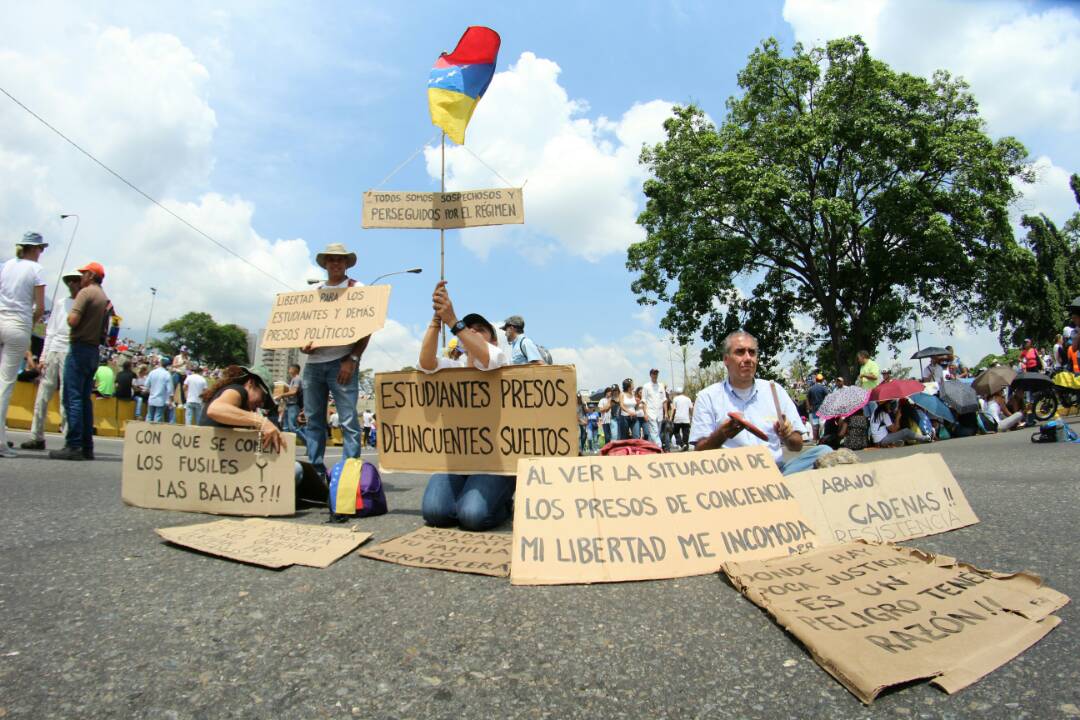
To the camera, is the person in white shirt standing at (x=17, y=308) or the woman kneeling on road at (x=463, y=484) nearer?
the woman kneeling on road at (x=463, y=484)

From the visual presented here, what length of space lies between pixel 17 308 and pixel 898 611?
7424 mm

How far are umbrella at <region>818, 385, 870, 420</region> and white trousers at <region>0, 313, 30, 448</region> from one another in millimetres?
10793

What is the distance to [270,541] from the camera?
3.11 metres

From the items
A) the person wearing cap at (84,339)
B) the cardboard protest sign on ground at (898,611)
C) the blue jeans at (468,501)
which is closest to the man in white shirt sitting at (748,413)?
the cardboard protest sign on ground at (898,611)

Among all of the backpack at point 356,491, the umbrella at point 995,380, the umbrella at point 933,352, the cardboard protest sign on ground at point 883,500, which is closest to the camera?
the cardboard protest sign on ground at point 883,500

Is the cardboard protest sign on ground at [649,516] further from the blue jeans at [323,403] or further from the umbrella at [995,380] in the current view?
the umbrella at [995,380]

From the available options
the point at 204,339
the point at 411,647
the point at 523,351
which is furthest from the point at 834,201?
the point at 204,339

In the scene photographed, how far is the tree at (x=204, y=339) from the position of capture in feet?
294

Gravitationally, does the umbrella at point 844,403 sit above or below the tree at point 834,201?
below

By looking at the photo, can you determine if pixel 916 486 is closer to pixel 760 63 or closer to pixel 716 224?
pixel 716 224

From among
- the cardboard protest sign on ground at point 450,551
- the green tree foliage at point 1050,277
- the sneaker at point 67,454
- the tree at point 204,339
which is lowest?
the cardboard protest sign on ground at point 450,551

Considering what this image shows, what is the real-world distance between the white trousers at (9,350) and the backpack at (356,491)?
13.6ft

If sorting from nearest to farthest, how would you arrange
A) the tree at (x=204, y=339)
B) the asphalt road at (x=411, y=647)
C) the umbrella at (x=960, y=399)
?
the asphalt road at (x=411, y=647) → the umbrella at (x=960, y=399) → the tree at (x=204, y=339)

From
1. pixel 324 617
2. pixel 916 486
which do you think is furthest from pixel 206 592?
pixel 916 486
